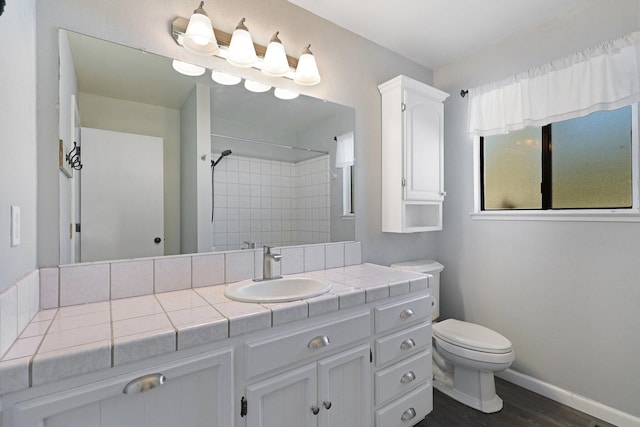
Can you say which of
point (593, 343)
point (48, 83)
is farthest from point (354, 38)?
point (593, 343)

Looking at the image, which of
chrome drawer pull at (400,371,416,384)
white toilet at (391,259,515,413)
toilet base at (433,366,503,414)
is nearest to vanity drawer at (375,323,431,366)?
chrome drawer pull at (400,371,416,384)

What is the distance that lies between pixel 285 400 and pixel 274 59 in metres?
1.58

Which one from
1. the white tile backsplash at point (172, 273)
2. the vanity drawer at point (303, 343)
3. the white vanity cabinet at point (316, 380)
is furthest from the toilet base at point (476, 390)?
the white tile backsplash at point (172, 273)

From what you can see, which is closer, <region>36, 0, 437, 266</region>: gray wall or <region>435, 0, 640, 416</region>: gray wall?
<region>36, 0, 437, 266</region>: gray wall

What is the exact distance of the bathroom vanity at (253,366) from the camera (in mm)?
763

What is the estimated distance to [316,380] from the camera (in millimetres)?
1188

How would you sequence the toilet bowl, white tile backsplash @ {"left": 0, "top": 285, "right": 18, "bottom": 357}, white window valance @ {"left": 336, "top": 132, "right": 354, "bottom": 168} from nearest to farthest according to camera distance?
white tile backsplash @ {"left": 0, "top": 285, "right": 18, "bottom": 357} → the toilet bowl → white window valance @ {"left": 336, "top": 132, "right": 354, "bottom": 168}

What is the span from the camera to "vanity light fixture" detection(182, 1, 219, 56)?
4.40 feet

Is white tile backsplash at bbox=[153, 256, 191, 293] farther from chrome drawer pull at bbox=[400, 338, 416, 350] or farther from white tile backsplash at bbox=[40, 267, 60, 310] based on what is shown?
chrome drawer pull at bbox=[400, 338, 416, 350]

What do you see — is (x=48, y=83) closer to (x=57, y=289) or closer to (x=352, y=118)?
(x=57, y=289)

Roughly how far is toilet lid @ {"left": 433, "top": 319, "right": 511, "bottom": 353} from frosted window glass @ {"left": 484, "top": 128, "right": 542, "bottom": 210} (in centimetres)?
93

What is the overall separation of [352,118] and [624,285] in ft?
6.02

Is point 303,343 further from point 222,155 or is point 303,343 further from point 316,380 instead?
point 222,155

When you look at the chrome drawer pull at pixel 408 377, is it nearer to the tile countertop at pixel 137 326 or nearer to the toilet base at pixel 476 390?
the tile countertop at pixel 137 326
